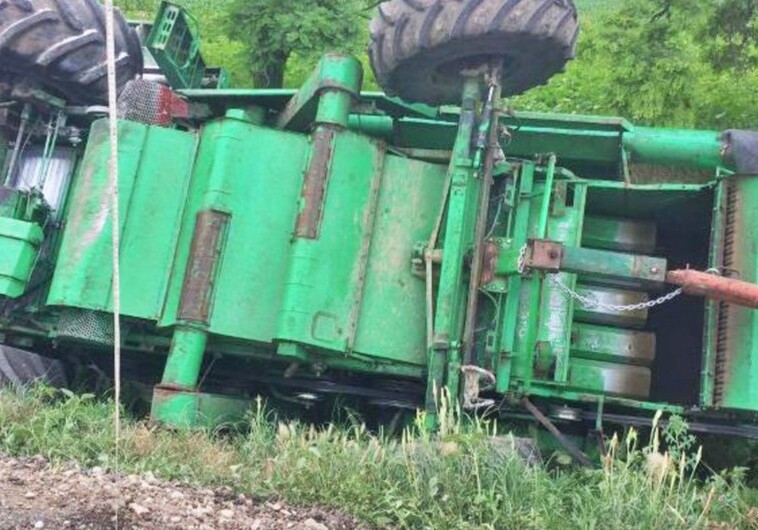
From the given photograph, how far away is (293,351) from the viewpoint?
4.55 meters

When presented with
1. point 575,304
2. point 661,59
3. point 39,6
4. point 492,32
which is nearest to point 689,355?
point 575,304

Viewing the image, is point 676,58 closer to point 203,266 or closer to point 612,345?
point 612,345

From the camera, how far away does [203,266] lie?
4.61 meters

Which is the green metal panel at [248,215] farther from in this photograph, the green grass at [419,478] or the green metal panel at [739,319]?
the green metal panel at [739,319]

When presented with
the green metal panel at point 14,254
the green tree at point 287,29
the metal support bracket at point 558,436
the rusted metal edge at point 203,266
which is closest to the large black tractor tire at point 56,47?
the green metal panel at point 14,254

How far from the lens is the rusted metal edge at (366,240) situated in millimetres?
4625

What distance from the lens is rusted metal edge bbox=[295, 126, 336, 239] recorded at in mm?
4641

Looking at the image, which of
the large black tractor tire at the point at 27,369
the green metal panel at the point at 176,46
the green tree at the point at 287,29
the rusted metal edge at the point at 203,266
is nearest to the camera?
the rusted metal edge at the point at 203,266

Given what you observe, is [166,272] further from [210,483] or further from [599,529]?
[599,529]

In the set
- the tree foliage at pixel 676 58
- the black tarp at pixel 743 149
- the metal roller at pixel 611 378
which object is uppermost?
the tree foliage at pixel 676 58

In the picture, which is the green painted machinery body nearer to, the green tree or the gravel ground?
the gravel ground

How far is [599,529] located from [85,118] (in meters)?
3.93

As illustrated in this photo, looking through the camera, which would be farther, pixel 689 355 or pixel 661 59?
pixel 661 59

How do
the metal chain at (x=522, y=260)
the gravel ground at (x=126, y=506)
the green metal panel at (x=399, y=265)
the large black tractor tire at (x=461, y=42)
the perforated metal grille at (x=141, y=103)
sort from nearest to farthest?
the gravel ground at (x=126, y=506) < the metal chain at (x=522, y=260) < the large black tractor tire at (x=461, y=42) < the green metal panel at (x=399, y=265) < the perforated metal grille at (x=141, y=103)
